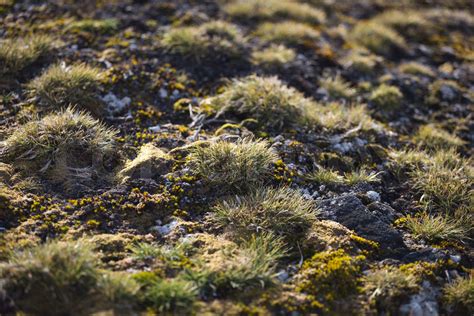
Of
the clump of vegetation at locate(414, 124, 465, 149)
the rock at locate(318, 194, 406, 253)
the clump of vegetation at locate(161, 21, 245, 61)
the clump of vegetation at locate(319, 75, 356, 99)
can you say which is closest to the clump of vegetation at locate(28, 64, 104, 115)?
the clump of vegetation at locate(161, 21, 245, 61)

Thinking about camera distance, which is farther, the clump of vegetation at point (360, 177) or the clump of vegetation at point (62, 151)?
the clump of vegetation at point (360, 177)

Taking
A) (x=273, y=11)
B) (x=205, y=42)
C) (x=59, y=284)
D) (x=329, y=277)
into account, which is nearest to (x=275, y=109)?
(x=205, y=42)

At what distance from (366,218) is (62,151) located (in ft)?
11.8

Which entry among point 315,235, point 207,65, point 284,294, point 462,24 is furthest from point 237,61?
point 462,24

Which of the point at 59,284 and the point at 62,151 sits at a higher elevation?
the point at 62,151

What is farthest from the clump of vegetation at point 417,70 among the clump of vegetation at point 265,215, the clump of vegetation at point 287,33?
the clump of vegetation at point 265,215

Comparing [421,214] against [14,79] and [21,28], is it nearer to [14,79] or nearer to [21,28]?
[14,79]

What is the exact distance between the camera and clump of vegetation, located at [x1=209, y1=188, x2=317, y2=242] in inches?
176

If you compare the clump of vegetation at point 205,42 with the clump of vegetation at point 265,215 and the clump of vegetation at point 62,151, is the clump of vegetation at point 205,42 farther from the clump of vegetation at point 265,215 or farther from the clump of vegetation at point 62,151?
the clump of vegetation at point 265,215

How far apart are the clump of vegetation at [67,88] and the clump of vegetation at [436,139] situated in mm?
4928

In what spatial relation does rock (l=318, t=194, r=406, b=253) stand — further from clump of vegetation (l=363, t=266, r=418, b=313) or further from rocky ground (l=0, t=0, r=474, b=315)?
clump of vegetation (l=363, t=266, r=418, b=313)

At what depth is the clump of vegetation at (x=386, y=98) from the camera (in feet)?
25.0

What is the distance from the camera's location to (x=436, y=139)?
6.71 metres

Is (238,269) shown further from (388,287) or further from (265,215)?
(388,287)
